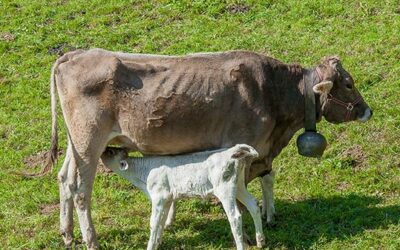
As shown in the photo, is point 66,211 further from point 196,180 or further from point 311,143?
point 311,143

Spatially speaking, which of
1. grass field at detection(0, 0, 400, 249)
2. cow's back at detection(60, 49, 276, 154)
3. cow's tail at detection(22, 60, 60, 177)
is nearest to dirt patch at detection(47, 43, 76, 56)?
grass field at detection(0, 0, 400, 249)

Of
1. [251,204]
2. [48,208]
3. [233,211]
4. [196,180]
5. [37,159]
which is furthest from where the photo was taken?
[37,159]

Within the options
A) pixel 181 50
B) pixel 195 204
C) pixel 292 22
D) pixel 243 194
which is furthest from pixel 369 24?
pixel 243 194

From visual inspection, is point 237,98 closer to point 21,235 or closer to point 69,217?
point 69,217

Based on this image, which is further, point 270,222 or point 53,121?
point 270,222

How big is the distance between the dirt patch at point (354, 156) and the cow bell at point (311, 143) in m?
1.69

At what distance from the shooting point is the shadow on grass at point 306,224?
1045 centimetres

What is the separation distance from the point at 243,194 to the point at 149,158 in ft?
4.00

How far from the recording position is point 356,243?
10180 mm

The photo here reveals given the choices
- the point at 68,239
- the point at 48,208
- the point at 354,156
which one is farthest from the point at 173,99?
the point at 354,156

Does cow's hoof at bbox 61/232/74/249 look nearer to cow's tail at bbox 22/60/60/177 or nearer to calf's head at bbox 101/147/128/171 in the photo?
Result: cow's tail at bbox 22/60/60/177

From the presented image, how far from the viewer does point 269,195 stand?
1088cm

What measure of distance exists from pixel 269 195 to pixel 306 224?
0.59 meters

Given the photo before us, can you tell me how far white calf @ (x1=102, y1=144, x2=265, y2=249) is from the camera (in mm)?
9617
